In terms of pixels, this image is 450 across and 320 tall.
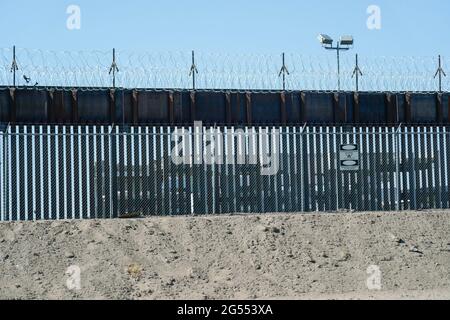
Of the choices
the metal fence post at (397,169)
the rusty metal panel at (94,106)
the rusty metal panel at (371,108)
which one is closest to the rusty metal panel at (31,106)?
the rusty metal panel at (94,106)

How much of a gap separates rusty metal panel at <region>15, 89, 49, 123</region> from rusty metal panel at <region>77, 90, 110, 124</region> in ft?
3.48

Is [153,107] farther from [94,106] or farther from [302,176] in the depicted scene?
[302,176]

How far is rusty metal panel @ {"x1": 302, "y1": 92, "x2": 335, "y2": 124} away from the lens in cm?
2729

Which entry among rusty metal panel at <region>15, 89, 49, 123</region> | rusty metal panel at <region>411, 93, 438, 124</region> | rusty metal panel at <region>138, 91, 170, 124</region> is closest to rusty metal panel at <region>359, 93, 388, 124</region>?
rusty metal panel at <region>411, 93, 438, 124</region>

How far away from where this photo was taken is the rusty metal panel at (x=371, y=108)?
91.8ft

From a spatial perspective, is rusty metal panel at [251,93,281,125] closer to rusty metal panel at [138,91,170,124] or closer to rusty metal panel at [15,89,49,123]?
rusty metal panel at [138,91,170,124]

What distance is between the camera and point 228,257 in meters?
20.6

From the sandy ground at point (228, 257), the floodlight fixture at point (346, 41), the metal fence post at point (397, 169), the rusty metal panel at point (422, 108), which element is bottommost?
the sandy ground at point (228, 257)

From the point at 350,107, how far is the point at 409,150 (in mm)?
2455

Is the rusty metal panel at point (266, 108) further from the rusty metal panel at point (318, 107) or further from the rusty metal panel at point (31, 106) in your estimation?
the rusty metal panel at point (31, 106)

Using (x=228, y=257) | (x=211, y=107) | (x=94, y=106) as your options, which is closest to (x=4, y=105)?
(x=94, y=106)

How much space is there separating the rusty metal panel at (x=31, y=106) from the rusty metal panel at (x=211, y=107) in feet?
15.8
